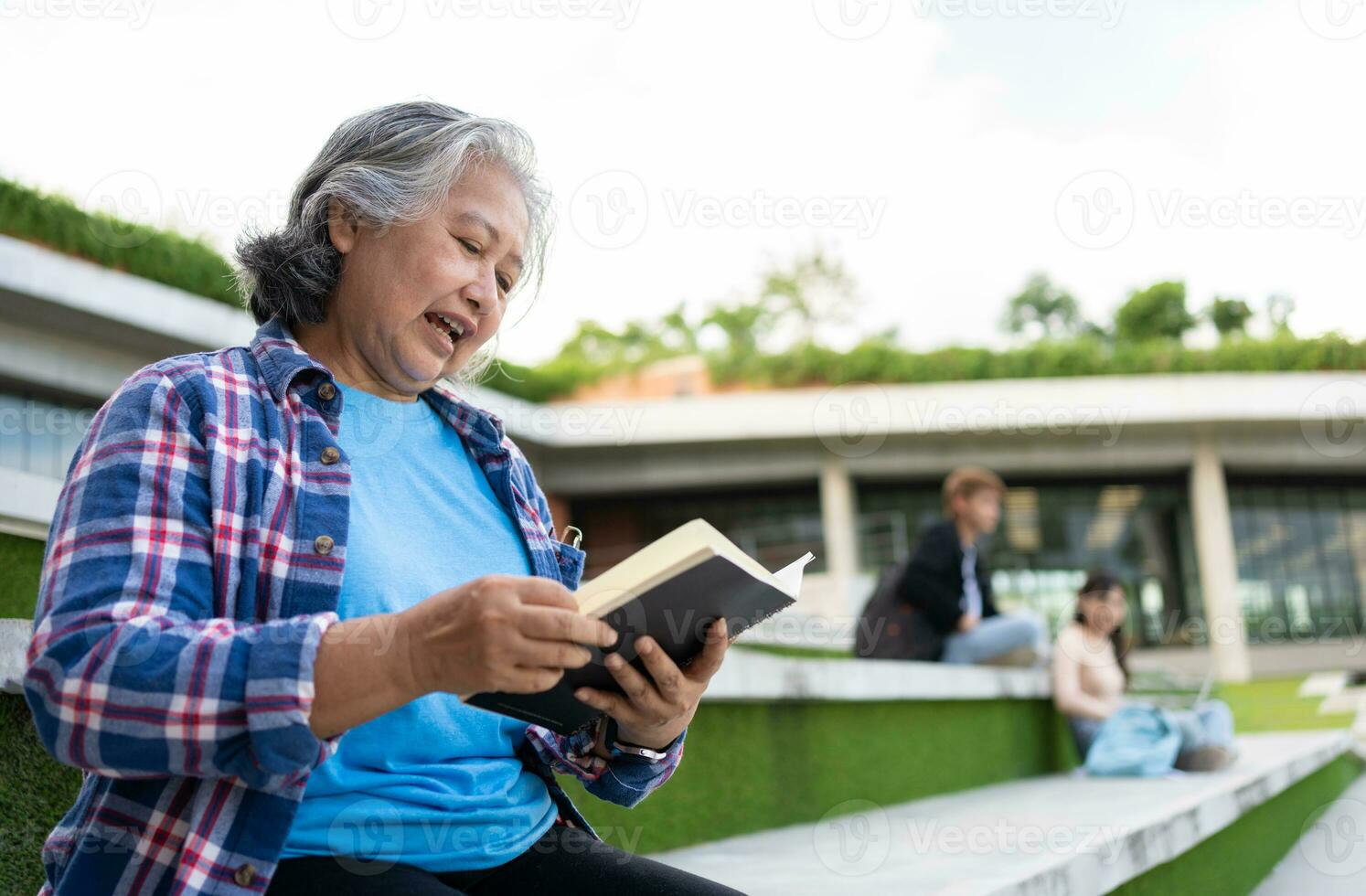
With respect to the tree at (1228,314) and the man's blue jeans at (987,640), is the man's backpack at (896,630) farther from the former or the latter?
the tree at (1228,314)

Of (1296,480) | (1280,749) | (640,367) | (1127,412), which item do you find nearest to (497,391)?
(640,367)

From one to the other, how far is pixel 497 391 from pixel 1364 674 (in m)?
16.8

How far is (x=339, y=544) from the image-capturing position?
1.45m

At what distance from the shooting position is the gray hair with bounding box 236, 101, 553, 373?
1.78 m

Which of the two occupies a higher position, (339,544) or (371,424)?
(371,424)

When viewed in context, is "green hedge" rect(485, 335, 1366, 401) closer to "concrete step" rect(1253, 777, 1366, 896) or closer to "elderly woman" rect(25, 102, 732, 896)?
"concrete step" rect(1253, 777, 1366, 896)

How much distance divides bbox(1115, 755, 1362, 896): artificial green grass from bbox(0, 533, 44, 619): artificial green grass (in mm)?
2675

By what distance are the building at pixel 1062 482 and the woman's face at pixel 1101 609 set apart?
37.3 feet

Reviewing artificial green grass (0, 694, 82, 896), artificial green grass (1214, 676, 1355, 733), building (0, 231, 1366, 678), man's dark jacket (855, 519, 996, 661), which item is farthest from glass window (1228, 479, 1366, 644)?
artificial green grass (0, 694, 82, 896)

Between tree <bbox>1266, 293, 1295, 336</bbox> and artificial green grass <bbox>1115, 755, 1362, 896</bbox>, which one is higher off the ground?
tree <bbox>1266, 293, 1295, 336</bbox>

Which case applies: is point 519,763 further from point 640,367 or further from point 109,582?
point 640,367

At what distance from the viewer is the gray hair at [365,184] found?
1778 millimetres

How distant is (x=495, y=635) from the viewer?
46.0 inches

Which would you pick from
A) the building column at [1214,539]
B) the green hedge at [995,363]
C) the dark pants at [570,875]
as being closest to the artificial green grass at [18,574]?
the dark pants at [570,875]
